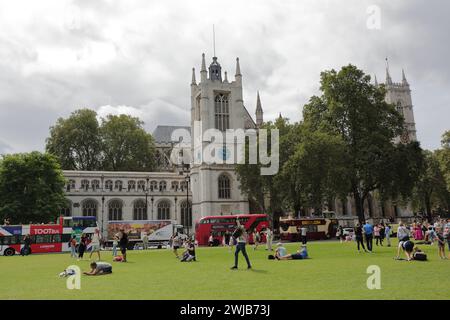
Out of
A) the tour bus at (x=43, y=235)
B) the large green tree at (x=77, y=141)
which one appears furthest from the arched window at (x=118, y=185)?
the tour bus at (x=43, y=235)

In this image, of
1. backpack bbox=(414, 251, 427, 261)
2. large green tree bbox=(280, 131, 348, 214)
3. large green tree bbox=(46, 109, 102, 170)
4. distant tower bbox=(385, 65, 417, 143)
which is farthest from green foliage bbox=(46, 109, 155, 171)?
distant tower bbox=(385, 65, 417, 143)

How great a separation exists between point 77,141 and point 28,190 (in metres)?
23.7

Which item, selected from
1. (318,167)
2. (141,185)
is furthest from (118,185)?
(318,167)

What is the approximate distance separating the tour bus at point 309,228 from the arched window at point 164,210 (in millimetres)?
26489

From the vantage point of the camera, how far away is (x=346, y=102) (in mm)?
46344

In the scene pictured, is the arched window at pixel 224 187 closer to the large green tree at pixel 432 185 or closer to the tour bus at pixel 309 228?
the tour bus at pixel 309 228

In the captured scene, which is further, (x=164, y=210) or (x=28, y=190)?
(x=164, y=210)

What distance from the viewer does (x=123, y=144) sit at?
72.6 m

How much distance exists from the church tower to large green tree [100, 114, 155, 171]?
34.5 feet

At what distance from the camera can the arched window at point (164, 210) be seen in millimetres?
66938

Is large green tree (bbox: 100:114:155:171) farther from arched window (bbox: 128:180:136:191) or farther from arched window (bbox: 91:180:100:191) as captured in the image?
arched window (bbox: 91:180:100:191)

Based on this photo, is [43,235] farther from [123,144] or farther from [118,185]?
[123,144]
